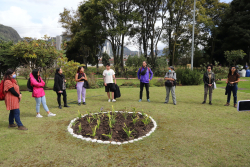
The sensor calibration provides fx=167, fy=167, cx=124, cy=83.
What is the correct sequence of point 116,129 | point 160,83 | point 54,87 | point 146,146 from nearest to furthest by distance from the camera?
point 146,146, point 116,129, point 54,87, point 160,83

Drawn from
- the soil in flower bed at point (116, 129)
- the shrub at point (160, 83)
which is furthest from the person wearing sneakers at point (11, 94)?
the shrub at point (160, 83)

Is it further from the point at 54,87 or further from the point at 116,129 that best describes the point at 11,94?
the point at 116,129

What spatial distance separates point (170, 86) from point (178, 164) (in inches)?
197

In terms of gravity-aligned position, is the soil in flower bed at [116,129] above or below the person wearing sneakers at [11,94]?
below

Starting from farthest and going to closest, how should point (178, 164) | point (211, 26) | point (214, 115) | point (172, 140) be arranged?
point (211, 26)
point (214, 115)
point (172, 140)
point (178, 164)

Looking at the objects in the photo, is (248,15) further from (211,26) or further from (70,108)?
(70,108)

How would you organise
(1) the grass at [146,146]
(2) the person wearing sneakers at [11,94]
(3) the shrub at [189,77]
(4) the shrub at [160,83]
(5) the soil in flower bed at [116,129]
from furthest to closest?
(3) the shrub at [189,77]
(4) the shrub at [160,83]
(2) the person wearing sneakers at [11,94]
(5) the soil in flower bed at [116,129]
(1) the grass at [146,146]

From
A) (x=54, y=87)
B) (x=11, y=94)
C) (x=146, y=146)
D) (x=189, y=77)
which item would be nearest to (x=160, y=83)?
(x=189, y=77)

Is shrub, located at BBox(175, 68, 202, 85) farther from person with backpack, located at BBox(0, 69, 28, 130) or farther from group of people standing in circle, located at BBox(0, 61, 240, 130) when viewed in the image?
person with backpack, located at BBox(0, 69, 28, 130)

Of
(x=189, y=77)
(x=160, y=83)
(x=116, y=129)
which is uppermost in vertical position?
(x=189, y=77)

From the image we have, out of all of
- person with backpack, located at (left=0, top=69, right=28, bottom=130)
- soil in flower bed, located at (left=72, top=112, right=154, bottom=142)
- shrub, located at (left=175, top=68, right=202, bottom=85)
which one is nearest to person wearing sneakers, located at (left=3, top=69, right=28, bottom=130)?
person with backpack, located at (left=0, top=69, right=28, bottom=130)

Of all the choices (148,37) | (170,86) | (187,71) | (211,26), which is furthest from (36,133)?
(211,26)

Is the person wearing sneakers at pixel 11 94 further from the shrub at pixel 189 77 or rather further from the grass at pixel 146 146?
the shrub at pixel 189 77

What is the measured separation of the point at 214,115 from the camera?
6156 millimetres
